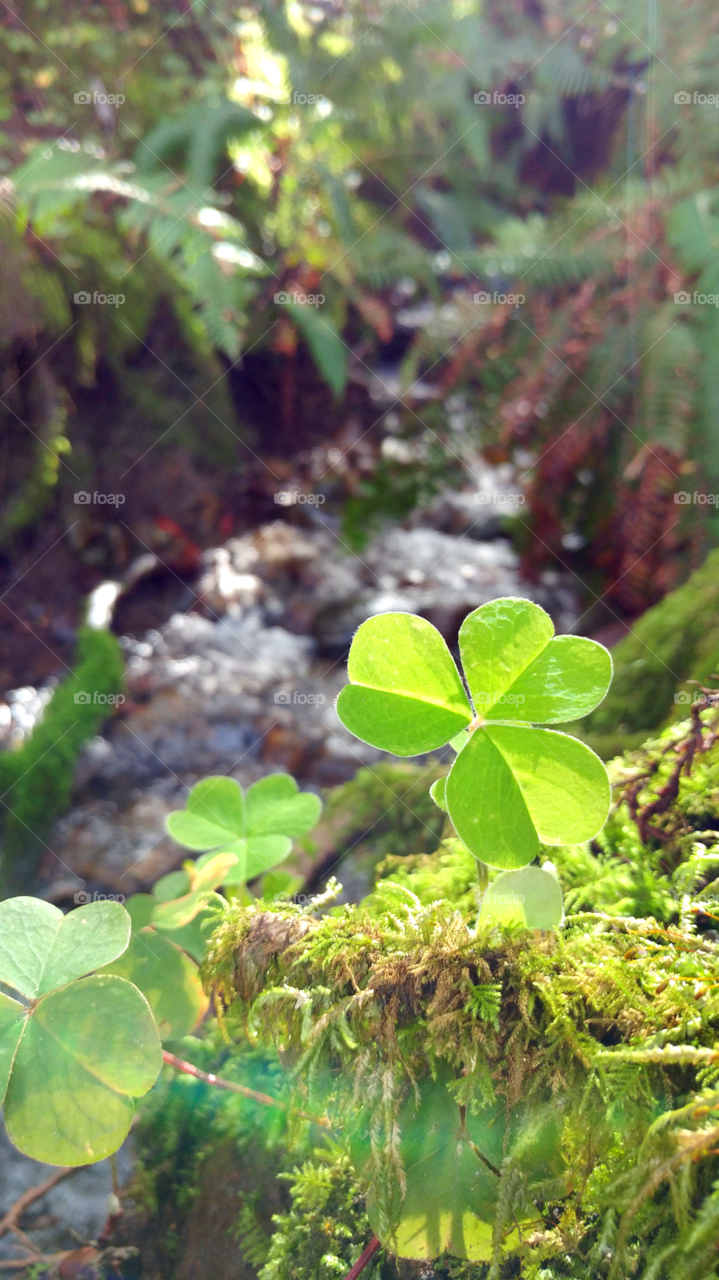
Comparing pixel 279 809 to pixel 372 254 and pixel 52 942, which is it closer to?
pixel 52 942

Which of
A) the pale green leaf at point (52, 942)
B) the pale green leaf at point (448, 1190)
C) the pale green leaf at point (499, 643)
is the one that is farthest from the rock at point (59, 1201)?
the pale green leaf at point (499, 643)

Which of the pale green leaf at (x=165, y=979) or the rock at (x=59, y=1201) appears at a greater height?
the pale green leaf at (x=165, y=979)

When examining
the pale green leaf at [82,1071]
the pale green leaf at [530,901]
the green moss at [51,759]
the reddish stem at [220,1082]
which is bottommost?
the green moss at [51,759]

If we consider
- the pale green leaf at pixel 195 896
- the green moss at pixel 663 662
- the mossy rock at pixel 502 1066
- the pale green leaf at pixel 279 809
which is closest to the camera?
the mossy rock at pixel 502 1066

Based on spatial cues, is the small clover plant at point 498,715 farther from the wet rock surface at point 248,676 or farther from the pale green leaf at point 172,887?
the wet rock surface at point 248,676

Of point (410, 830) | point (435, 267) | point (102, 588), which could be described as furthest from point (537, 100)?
point (410, 830)

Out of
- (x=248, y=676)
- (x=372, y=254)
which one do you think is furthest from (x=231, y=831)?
(x=372, y=254)

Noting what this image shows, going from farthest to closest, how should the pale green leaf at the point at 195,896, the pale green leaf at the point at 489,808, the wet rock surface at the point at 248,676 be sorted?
the wet rock surface at the point at 248,676 < the pale green leaf at the point at 195,896 < the pale green leaf at the point at 489,808

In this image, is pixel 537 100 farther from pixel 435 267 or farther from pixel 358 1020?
pixel 358 1020
